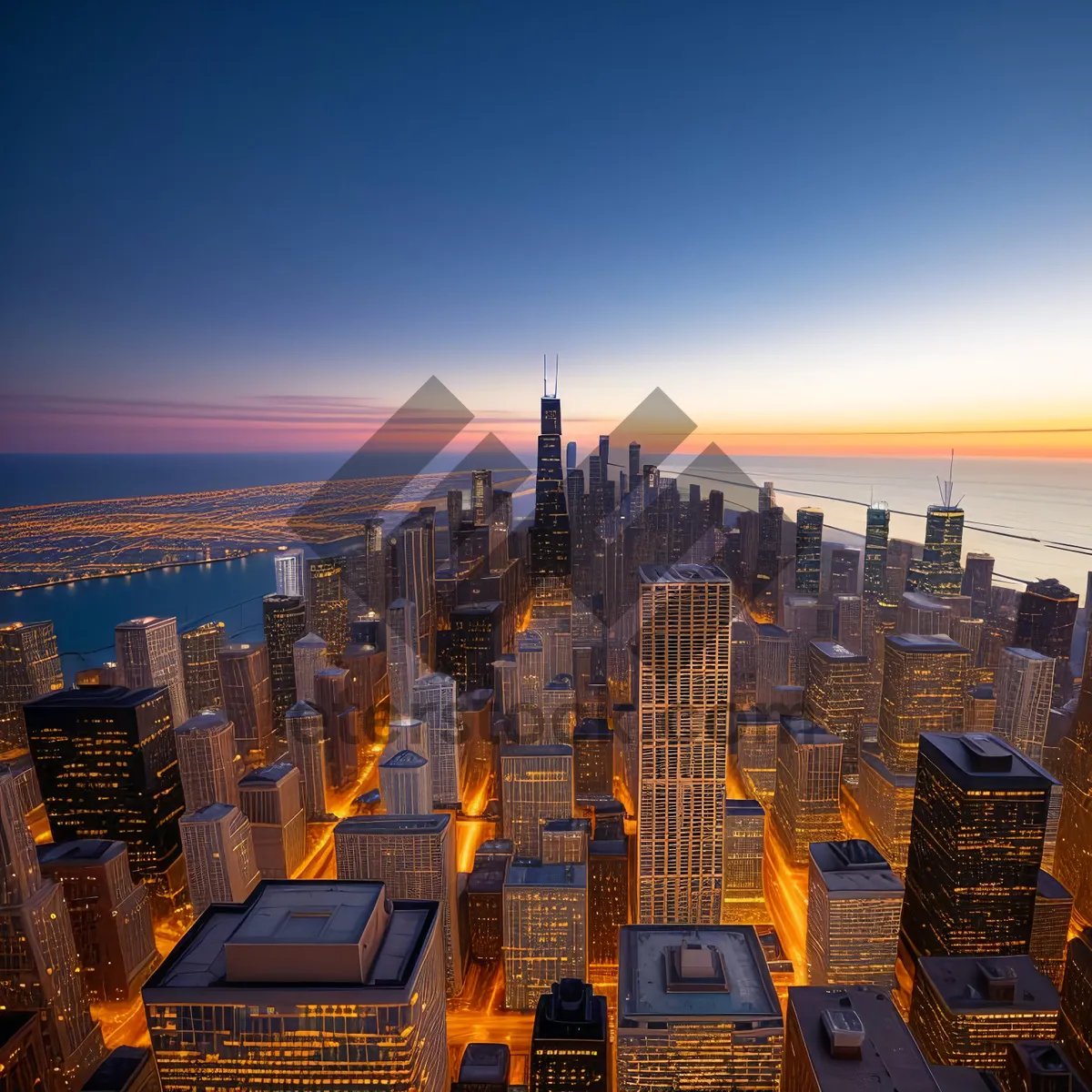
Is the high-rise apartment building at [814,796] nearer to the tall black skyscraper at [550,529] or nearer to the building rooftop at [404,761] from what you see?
the building rooftop at [404,761]

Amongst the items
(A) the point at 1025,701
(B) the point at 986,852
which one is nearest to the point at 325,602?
(B) the point at 986,852

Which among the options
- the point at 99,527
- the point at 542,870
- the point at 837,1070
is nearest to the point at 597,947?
the point at 542,870

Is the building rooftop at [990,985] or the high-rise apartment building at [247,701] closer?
the building rooftop at [990,985]

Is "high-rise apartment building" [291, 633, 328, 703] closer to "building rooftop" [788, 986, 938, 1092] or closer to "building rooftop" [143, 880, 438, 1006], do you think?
"building rooftop" [143, 880, 438, 1006]

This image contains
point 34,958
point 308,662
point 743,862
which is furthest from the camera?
point 308,662

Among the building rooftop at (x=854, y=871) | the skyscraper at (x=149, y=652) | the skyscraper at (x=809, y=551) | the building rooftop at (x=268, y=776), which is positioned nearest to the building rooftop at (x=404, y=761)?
the building rooftop at (x=268, y=776)

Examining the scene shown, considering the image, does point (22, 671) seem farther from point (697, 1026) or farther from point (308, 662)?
point (697, 1026)
